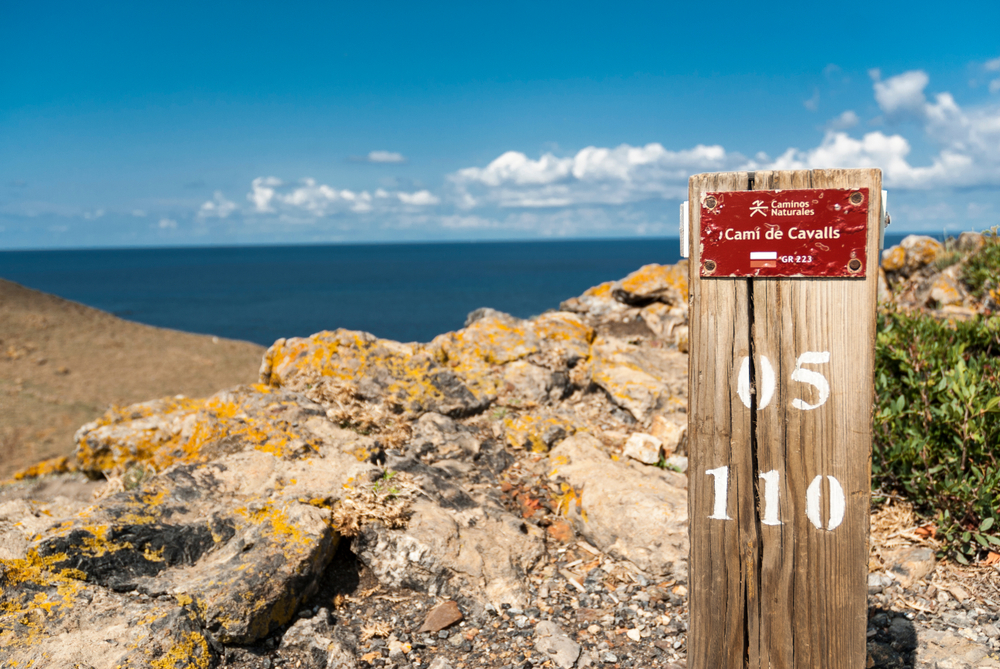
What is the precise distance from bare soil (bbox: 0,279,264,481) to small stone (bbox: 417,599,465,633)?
13.6 metres

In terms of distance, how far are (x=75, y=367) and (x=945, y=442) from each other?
1100 inches

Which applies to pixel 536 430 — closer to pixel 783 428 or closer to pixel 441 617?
pixel 441 617

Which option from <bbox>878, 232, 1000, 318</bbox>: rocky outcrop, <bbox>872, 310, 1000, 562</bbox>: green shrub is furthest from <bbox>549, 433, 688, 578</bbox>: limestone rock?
<bbox>878, 232, 1000, 318</bbox>: rocky outcrop

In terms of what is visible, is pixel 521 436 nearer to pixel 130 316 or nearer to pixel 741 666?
pixel 741 666

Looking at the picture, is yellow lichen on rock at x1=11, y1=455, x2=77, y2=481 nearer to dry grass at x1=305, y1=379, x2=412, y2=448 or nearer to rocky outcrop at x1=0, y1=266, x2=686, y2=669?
rocky outcrop at x1=0, y1=266, x2=686, y2=669

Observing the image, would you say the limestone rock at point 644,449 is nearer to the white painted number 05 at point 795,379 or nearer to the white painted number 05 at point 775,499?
the white painted number 05 at point 775,499

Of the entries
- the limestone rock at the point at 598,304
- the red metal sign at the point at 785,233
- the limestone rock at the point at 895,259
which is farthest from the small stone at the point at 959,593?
the limestone rock at the point at 895,259

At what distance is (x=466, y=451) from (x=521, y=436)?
0.60 m

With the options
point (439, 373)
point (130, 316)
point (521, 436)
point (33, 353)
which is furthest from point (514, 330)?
point (130, 316)

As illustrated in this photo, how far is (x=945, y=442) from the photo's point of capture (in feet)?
16.1

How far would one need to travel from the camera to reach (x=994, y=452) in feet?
15.0

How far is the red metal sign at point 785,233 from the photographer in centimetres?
230

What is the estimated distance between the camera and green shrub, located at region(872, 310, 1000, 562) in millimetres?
4418

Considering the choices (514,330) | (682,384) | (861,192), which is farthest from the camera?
(514,330)
